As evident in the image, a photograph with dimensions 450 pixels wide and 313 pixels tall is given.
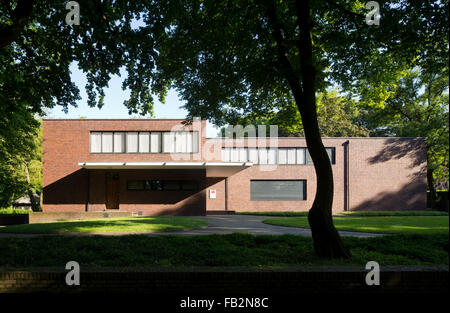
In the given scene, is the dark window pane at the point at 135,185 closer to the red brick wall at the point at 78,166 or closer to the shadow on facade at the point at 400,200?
the red brick wall at the point at 78,166

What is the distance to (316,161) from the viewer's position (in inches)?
317

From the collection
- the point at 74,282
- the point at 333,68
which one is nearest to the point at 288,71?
the point at 333,68

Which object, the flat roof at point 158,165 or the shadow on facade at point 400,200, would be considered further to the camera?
the shadow on facade at point 400,200

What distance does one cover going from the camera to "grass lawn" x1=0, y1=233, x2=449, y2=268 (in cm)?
689

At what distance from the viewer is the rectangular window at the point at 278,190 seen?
3256 centimetres

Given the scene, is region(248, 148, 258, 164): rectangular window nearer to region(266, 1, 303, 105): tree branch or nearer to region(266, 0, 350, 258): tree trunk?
region(266, 1, 303, 105): tree branch

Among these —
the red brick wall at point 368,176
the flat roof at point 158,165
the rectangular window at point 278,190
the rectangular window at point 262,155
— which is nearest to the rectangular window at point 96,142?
the flat roof at point 158,165

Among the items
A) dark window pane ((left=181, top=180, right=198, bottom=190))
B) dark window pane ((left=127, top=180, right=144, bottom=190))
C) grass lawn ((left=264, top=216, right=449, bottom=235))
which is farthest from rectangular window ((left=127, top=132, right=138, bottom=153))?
grass lawn ((left=264, top=216, right=449, bottom=235))

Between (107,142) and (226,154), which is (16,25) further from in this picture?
(226,154)

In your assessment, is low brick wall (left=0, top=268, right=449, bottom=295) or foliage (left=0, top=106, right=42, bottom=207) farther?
foliage (left=0, top=106, right=42, bottom=207)

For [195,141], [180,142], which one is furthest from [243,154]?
[180,142]

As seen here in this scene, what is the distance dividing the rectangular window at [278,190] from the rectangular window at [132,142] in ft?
40.5

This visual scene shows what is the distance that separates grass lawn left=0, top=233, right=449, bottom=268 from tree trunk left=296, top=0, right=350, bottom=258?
509 mm

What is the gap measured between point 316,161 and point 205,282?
13.0ft
